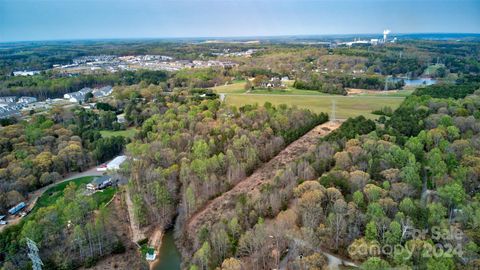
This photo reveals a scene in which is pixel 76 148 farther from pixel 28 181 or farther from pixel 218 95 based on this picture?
pixel 218 95

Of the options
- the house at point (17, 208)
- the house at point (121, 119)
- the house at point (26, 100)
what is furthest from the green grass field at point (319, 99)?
the house at point (26, 100)

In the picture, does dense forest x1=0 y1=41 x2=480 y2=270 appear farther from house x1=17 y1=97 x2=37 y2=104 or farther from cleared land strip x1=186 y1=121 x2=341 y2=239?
house x1=17 y1=97 x2=37 y2=104

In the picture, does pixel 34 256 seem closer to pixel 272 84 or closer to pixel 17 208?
pixel 17 208

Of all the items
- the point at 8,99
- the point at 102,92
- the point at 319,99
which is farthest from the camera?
the point at 102,92

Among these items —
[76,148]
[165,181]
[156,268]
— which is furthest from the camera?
[76,148]

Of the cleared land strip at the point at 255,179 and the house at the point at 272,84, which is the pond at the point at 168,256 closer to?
the cleared land strip at the point at 255,179

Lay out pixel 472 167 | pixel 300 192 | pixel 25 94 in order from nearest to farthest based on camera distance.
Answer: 1. pixel 300 192
2. pixel 472 167
3. pixel 25 94

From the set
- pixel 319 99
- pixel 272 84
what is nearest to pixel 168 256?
pixel 319 99

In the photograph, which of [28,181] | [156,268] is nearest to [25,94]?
[28,181]

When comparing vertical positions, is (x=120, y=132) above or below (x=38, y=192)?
above
